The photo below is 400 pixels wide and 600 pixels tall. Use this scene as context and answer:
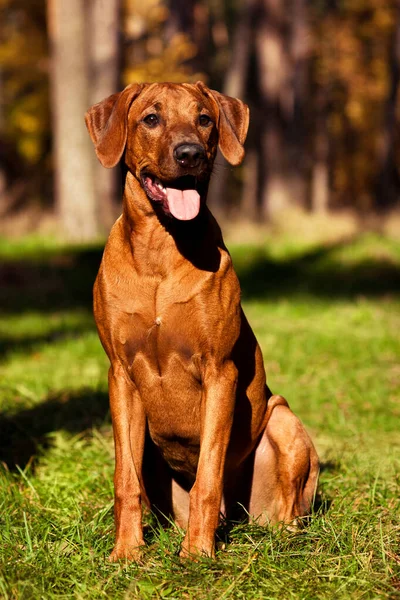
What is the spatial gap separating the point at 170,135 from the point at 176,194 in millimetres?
239

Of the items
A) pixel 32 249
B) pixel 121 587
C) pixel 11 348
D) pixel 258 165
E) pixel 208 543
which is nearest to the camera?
pixel 121 587

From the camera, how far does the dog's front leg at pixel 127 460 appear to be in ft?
11.0

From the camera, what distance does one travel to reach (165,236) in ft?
11.4

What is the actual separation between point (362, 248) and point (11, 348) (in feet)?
23.7

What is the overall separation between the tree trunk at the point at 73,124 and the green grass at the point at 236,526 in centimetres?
250

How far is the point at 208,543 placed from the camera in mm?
3205

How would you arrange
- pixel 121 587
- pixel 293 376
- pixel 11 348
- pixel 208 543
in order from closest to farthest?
1. pixel 121 587
2. pixel 208 543
3. pixel 293 376
4. pixel 11 348


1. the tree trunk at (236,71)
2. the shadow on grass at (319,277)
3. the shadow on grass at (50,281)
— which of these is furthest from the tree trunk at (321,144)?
the shadow on grass at (50,281)

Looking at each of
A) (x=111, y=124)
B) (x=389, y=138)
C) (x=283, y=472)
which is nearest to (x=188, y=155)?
(x=111, y=124)

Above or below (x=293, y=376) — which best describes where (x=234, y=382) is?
above

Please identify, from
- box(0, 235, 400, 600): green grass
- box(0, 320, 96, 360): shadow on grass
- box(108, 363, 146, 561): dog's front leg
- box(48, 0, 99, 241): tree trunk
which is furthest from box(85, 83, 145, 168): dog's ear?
box(48, 0, 99, 241): tree trunk

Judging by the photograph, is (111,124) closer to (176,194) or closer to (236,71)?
(176,194)

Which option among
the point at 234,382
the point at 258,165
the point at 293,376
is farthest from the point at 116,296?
the point at 258,165

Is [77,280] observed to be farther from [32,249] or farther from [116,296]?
[116,296]
